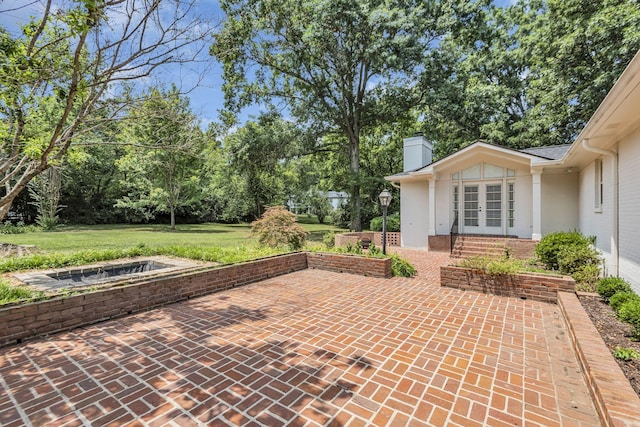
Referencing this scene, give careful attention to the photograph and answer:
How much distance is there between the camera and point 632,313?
359cm

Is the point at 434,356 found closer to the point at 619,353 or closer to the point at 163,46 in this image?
the point at 619,353

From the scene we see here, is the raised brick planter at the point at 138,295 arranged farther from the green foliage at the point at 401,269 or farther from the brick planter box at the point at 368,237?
the brick planter box at the point at 368,237

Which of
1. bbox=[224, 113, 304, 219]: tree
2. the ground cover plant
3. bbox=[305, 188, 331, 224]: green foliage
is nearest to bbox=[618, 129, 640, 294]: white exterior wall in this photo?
the ground cover plant

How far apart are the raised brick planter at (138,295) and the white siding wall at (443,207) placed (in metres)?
5.55

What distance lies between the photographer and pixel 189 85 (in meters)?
5.21

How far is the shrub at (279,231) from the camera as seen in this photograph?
9.35 m

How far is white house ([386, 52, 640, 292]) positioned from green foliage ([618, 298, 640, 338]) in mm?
1092

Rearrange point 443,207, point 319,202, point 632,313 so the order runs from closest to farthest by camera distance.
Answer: point 632,313, point 443,207, point 319,202

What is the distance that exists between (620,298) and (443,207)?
7.92 meters

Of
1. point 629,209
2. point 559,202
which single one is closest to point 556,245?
point 629,209

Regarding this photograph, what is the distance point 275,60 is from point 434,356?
1751 centimetres

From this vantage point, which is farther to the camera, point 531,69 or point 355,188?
point 355,188

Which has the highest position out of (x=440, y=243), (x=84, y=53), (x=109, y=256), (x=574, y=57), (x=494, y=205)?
(x=574, y=57)

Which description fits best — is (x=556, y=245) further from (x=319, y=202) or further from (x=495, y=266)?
(x=319, y=202)
